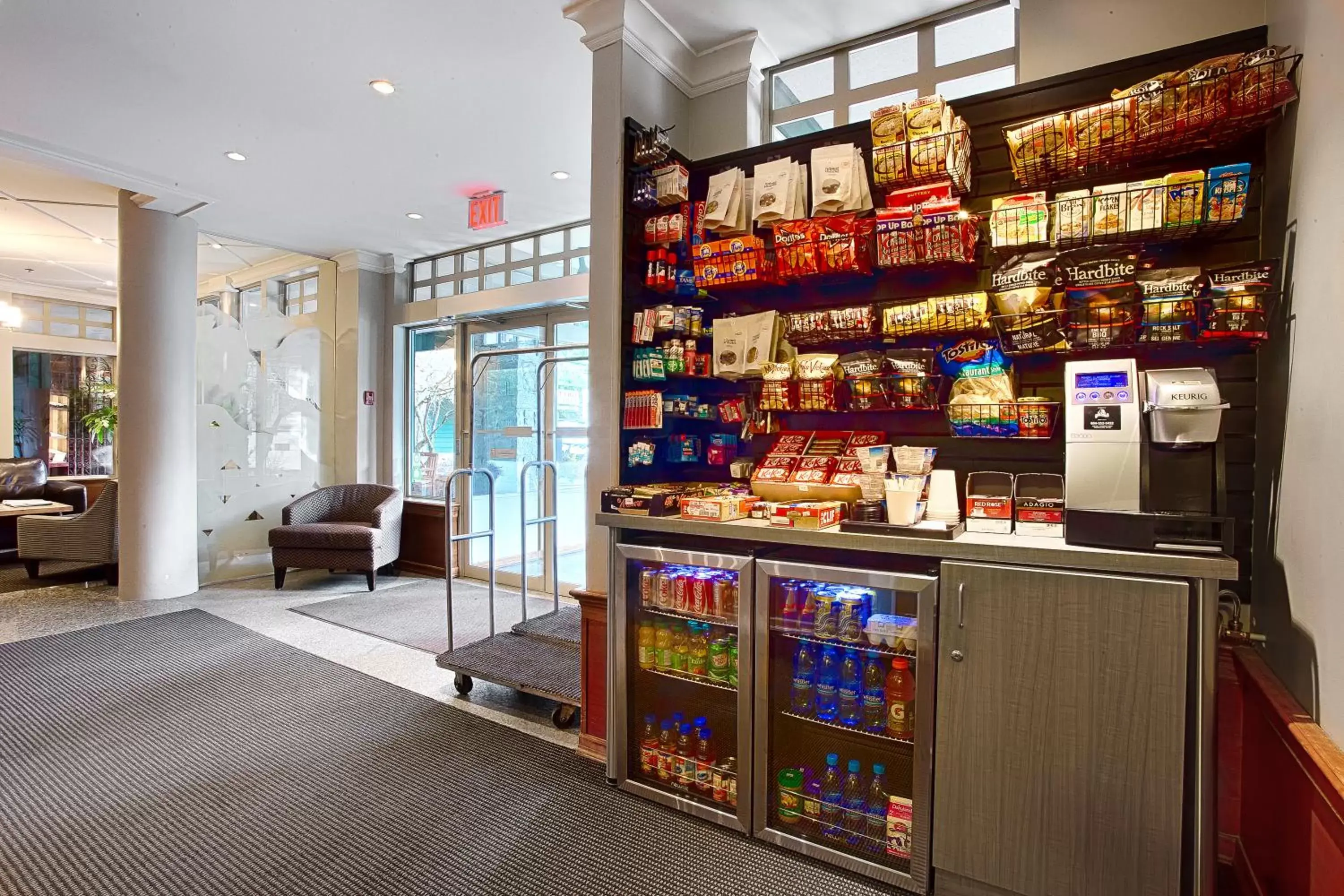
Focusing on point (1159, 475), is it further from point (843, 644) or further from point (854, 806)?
point (854, 806)

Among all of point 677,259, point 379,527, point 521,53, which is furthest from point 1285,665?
point 379,527

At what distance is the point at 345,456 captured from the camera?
6758 mm

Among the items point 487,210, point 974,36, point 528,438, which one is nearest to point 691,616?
point 974,36

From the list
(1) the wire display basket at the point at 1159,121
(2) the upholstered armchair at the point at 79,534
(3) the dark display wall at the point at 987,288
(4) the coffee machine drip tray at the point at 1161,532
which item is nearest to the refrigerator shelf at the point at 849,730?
(4) the coffee machine drip tray at the point at 1161,532

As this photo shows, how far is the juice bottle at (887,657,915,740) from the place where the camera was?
6.59 feet

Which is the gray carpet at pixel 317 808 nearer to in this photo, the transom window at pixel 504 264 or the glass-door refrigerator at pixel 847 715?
the glass-door refrigerator at pixel 847 715

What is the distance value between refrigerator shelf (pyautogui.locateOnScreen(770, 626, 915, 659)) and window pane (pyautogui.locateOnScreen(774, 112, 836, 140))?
7.43 feet

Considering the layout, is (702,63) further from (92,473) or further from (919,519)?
(92,473)

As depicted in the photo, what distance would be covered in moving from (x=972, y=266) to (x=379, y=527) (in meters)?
5.26

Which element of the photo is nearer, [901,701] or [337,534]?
[901,701]

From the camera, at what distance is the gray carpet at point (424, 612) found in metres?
4.50

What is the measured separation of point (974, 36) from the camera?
9.09 feet

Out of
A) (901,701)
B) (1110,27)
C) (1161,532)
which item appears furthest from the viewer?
(1110,27)

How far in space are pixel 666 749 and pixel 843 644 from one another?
827mm
